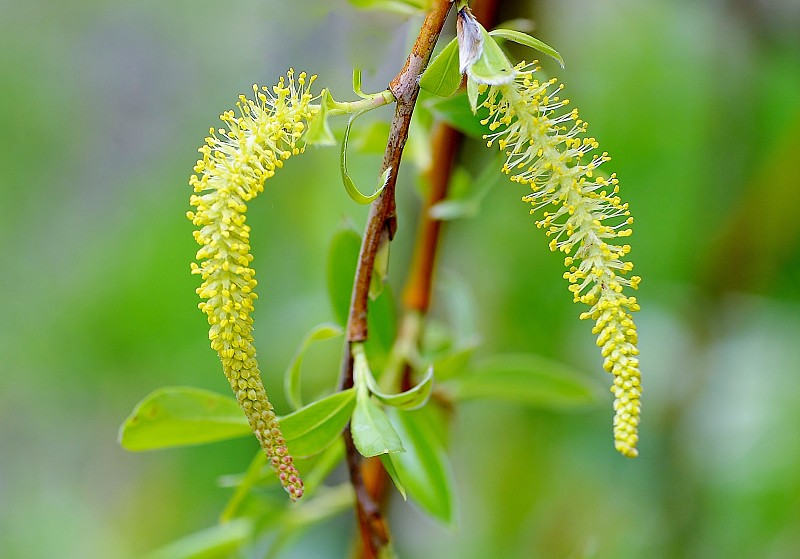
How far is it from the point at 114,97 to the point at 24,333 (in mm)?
535

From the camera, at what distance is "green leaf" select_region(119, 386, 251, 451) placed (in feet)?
1.58

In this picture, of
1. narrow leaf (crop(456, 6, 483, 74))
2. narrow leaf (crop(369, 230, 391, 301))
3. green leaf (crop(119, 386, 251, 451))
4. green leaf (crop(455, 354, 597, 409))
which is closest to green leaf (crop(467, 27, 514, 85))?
narrow leaf (crop(456, 6, 483, 74))

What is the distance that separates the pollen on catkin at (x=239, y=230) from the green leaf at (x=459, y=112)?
0.45ft

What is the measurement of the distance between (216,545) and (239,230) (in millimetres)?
428

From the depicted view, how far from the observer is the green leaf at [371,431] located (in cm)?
40

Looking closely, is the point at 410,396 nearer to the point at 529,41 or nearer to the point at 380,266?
the point at 380,266

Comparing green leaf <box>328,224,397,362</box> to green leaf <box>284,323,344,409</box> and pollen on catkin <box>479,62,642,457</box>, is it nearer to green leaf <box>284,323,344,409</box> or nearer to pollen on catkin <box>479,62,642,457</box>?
green leaf <box>284,323,344,409</box>

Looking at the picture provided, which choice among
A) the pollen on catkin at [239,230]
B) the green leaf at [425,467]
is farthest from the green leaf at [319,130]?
the green leaf at [425,467]

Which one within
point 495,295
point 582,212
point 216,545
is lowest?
point 216,545

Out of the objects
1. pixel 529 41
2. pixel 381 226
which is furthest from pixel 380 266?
pixel 529 41

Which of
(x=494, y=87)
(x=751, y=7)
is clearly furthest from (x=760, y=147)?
(x=494, y=87)

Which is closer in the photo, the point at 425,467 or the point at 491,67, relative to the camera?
the point at 491,67

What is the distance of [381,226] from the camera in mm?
399

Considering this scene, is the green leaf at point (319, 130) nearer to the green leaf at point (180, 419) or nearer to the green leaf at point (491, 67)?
the green leaf at point (491, 67)
